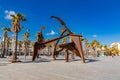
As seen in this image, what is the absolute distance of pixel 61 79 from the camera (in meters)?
11.0

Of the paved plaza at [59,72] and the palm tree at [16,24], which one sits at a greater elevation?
the palm tree at [16,24]

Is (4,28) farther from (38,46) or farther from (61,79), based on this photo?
(61,79)

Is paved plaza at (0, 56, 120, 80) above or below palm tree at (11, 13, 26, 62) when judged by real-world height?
below

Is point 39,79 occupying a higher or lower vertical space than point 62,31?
lower

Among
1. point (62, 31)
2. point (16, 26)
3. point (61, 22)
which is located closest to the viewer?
point (61, 22)

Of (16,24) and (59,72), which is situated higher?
(16,24)

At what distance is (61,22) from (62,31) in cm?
503

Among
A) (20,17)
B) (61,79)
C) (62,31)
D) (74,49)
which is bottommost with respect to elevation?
(61,79)

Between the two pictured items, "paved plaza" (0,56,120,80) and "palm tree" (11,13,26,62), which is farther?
"palm tree" (11,13,26,62)

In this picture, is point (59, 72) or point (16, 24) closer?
point (59, 72)

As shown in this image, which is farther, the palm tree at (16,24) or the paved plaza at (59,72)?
the palm tree at (16,24)

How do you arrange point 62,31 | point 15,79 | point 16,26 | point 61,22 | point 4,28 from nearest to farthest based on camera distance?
1. point 15,79
2. point 61,22
3. point 16,26
4. point 62,31
5. point 4,28

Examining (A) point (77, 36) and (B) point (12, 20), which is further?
(B) point (12, 20)

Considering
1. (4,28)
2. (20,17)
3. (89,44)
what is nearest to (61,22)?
(20,17)
